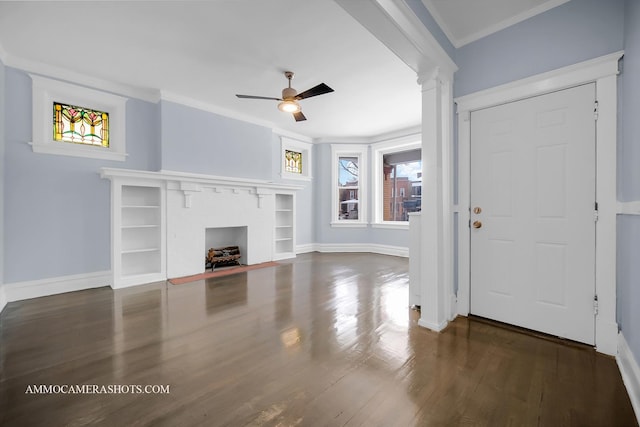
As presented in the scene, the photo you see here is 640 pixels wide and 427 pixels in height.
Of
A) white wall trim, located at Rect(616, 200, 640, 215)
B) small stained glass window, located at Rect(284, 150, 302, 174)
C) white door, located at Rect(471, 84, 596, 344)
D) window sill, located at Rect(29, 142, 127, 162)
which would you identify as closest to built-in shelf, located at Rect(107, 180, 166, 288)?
window sill, located at Rect(29, 142, 127, 162)

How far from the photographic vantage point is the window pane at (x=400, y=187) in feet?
20.6

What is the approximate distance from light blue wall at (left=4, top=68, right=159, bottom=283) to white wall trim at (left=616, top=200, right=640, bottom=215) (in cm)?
550

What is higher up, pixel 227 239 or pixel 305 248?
pixel 227 239

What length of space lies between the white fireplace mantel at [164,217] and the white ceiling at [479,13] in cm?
380

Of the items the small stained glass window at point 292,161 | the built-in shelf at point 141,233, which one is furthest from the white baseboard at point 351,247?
the built-in shelf at point 141,233

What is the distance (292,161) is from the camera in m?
6.70

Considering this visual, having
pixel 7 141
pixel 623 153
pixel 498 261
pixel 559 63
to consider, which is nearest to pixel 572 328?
pixel 498 261

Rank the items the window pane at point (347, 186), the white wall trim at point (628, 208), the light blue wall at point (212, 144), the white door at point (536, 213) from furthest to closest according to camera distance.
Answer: the window pane at point (347, 186) → the light blue wall at point (212, 144) → the white door at point (536, 213) → the white wall trim at point (628, 208)

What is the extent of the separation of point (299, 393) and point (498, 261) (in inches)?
83.7

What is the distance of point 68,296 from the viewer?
3.41 m

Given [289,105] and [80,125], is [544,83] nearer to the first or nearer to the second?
[289,105]

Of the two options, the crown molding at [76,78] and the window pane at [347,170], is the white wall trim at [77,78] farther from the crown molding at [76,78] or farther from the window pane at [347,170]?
the window pane at [347,170]

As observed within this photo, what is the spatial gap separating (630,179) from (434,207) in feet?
3.97

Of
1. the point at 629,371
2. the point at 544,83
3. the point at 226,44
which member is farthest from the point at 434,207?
the point at 226,44
